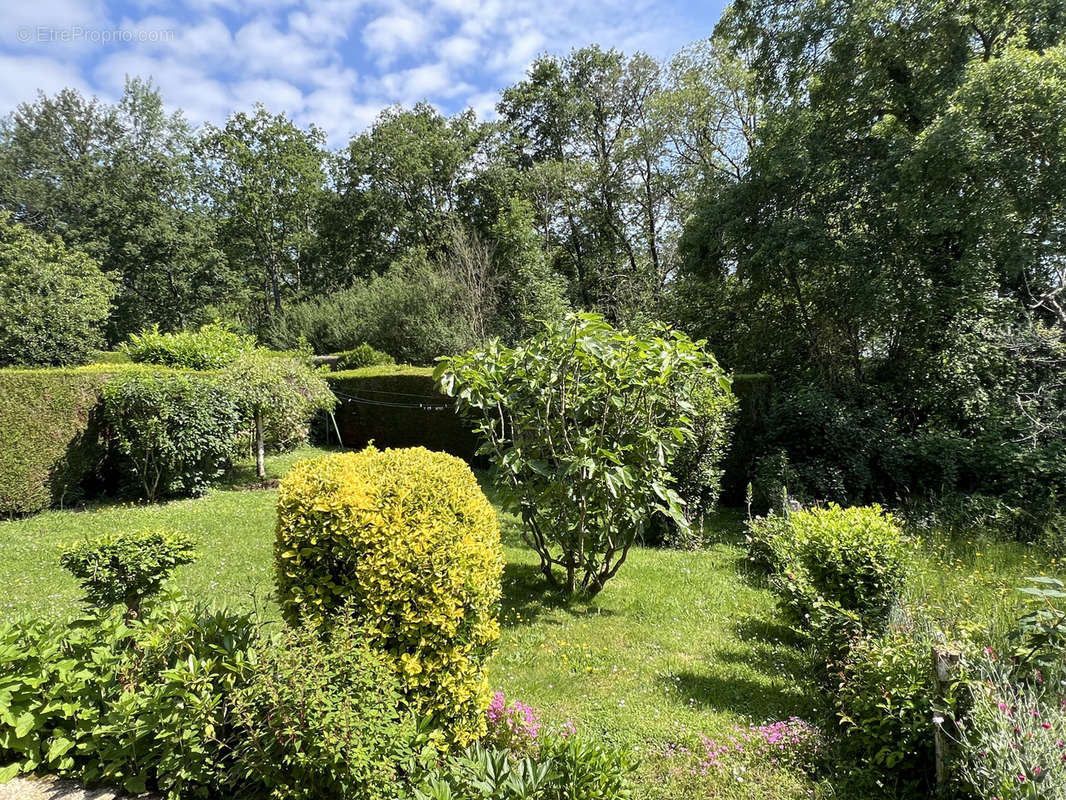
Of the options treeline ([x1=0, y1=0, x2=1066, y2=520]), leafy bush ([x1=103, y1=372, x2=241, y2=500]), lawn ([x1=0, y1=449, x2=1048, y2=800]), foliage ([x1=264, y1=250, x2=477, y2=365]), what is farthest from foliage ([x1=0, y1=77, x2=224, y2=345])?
lawn ([x1=0, y1=449, x2=1048, y2=800])

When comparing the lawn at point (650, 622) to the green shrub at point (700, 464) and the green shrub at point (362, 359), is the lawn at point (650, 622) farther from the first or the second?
the green shrub at point (362, 359)

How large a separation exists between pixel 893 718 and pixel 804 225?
25.5ft

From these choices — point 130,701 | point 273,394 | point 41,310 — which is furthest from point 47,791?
point 41,310

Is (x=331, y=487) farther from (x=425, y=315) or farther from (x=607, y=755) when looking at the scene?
(x=425, y=315)

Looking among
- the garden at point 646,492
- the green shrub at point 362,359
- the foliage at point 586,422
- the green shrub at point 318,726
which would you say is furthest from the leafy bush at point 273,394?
the green shrub at point 318,726

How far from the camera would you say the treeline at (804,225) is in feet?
20.6

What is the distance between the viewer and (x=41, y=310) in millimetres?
13172

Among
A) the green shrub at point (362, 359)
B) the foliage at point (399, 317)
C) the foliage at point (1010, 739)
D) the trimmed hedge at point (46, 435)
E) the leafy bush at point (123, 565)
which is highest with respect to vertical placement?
the foliage at point (399, 317)

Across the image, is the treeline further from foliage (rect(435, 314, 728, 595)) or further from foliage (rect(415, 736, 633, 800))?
foliage (rect(415, 736, 633, 800))

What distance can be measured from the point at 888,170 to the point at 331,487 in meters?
8.78

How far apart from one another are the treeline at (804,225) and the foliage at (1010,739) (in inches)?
116

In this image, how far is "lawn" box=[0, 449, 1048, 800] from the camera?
2.62 metres

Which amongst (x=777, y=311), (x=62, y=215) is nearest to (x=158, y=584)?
(x=777, y=311)

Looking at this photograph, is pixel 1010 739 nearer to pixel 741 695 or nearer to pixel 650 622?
pixel 741 695
